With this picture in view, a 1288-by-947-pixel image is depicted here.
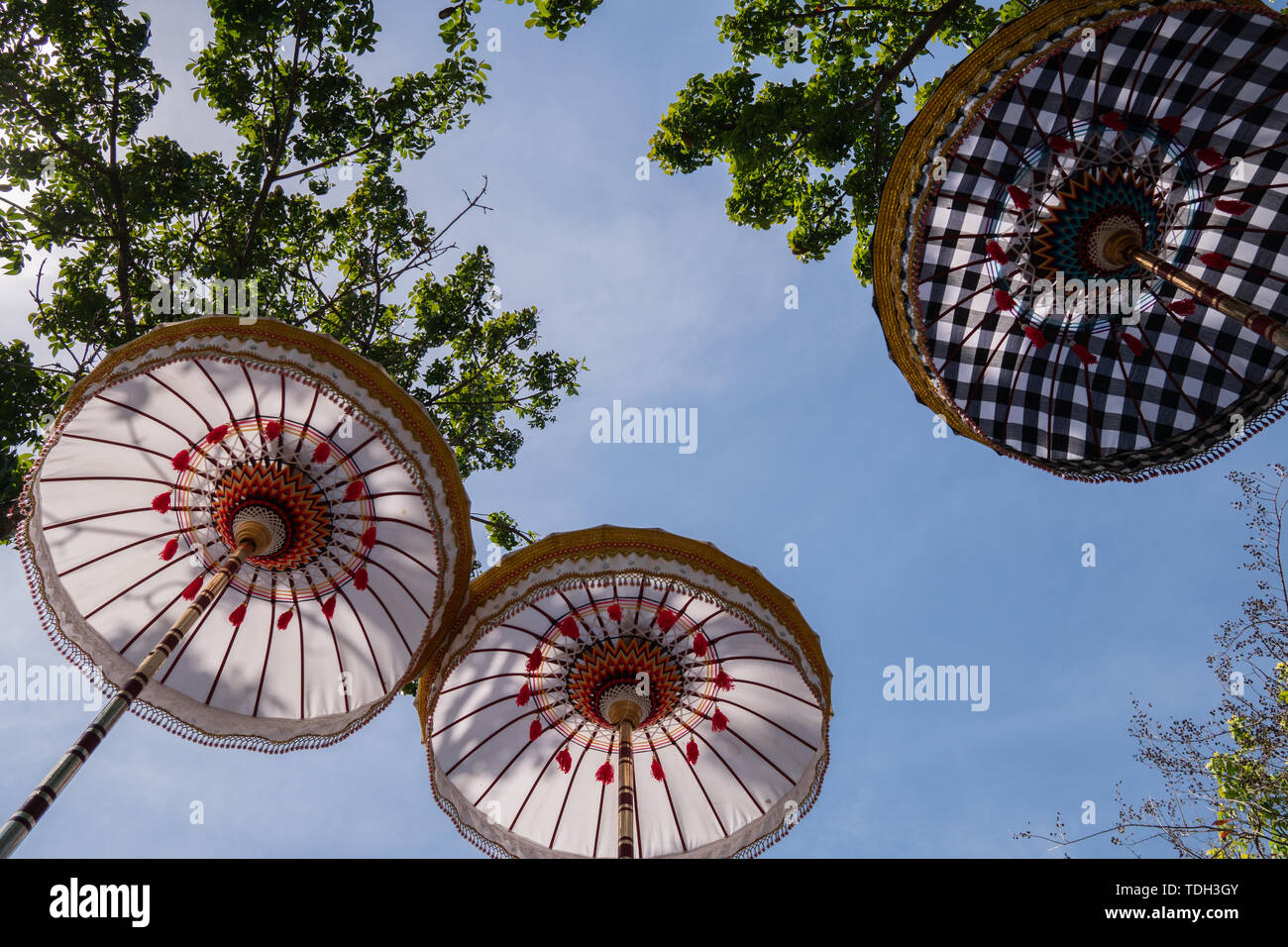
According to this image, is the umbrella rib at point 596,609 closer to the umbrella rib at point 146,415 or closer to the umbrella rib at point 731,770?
the umbrella rib at point 731,770

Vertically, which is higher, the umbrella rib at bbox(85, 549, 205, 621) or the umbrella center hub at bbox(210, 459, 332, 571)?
the umbrella center hub at bbox(210, 459, 332, 571)

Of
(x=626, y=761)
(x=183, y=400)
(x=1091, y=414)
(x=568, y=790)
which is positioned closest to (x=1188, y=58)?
(x=1091, y=414)

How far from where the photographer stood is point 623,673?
8.39 m

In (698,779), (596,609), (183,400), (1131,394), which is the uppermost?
(1131,394)

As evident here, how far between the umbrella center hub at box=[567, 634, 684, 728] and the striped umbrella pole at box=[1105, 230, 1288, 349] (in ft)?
19.8

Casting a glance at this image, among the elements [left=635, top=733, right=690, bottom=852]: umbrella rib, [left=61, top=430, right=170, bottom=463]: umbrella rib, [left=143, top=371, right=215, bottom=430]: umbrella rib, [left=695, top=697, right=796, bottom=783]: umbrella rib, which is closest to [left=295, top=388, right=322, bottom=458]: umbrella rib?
[left=143, top=371, right=215, bottom=430]: umbrella rib

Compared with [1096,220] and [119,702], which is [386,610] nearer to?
[119,702]

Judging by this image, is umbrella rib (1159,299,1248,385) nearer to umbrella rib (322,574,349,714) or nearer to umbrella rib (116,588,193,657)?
umbrella rib (322,574,349,714)

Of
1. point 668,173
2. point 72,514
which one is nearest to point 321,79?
point 668,173

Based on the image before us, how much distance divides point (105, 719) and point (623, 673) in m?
4.59

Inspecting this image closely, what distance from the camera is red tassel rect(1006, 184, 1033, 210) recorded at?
26.0 feet

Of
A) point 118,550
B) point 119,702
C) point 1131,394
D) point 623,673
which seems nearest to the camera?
point 119,702
